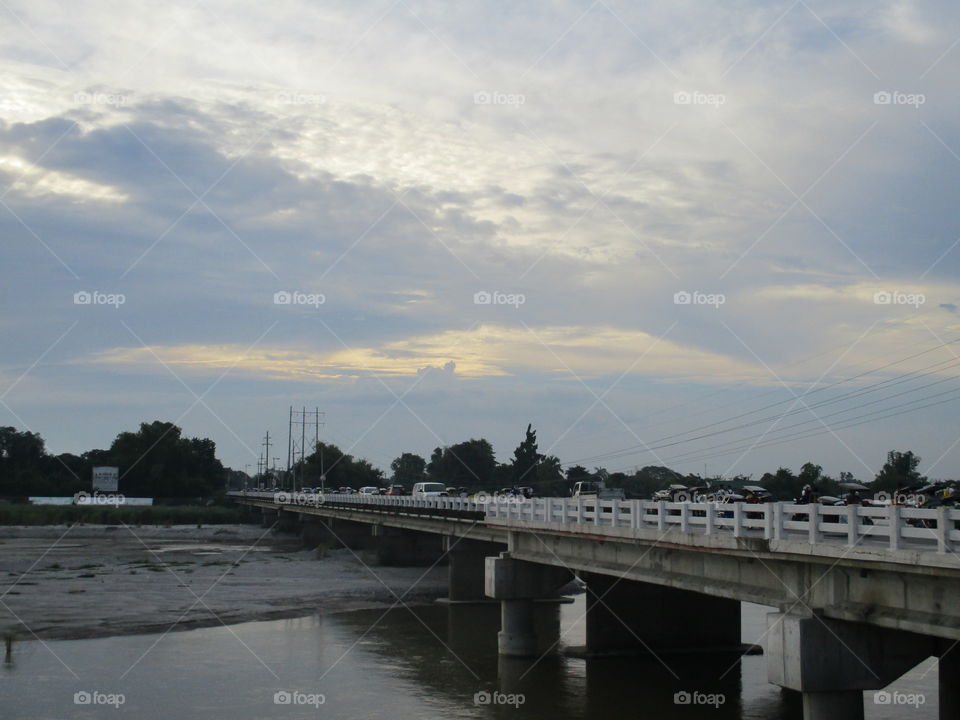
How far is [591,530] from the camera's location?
29.7 m

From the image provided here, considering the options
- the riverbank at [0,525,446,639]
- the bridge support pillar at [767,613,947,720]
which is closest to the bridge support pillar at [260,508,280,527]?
the riverbank at [0,525,446,639]

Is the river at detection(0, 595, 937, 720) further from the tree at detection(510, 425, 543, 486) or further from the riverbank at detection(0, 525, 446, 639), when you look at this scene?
the tree at detection(510, 425, 543, 486)

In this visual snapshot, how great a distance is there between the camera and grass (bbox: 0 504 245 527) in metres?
130

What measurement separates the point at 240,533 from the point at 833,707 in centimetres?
11094

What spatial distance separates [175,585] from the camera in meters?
56.4

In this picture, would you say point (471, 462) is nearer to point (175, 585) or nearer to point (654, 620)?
point (175, 585)

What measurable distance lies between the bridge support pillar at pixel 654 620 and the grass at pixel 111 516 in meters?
109

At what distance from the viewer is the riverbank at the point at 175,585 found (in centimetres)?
4228

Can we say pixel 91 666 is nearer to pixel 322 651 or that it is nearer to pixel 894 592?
pixel 322 651

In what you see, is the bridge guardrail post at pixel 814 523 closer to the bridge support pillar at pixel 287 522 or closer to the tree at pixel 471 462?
the bridge support pillar at pixel 287 522

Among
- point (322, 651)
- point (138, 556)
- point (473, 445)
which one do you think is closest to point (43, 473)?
point (473, 445)

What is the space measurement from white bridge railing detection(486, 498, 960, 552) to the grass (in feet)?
361

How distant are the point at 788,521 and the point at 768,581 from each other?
68.5 inches

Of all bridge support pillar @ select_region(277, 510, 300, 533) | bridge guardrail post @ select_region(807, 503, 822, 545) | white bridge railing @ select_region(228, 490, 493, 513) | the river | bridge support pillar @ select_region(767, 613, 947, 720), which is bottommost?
the river
